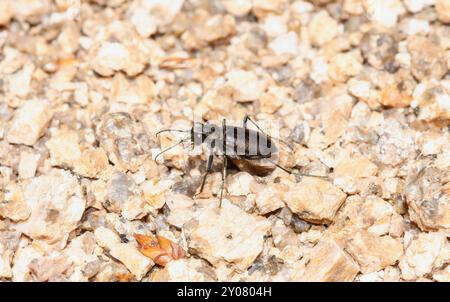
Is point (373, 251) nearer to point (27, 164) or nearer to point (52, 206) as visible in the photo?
point (52, 206)

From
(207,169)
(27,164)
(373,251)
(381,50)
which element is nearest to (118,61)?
(27,164)

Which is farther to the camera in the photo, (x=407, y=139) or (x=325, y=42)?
(x=325, y=42)

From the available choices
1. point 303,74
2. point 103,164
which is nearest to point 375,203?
point 303,74

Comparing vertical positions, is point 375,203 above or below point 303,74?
below

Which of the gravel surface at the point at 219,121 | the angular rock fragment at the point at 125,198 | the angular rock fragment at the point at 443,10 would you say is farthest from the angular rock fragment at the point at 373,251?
the angular rock fragment at the point at 443,10
